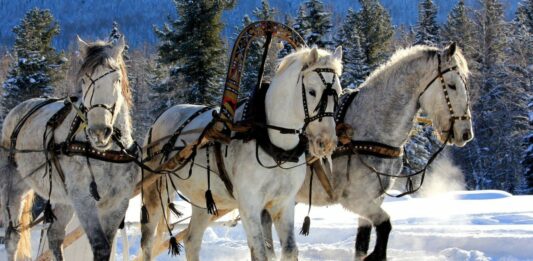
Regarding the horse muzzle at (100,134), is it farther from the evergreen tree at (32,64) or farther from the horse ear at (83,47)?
the evergreen tree at (32,64)

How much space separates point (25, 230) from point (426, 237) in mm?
5587

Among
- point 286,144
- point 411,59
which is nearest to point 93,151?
point 286,144

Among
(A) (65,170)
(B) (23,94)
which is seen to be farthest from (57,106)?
(B) (23,94)

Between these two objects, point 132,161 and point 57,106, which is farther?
point 57,106

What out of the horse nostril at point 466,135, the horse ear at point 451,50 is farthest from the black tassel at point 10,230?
the horse ear at point 451,50

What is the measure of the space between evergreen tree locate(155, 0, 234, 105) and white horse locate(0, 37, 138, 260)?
17.1 m

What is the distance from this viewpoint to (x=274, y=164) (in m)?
5.30

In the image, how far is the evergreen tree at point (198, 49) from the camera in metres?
23.4

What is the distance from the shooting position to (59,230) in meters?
6.54

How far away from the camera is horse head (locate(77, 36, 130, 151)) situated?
15.5ft

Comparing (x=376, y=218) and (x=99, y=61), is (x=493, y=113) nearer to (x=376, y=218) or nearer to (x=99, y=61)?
(x=376, y=218)

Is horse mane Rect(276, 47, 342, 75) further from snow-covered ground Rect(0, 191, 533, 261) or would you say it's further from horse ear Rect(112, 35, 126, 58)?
snow-covered ground Rect(0, 191, 533, 261)

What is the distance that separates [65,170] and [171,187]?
2025 mm

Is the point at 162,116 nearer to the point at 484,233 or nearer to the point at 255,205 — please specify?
the point at 255,205
